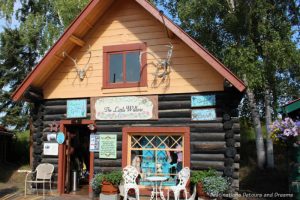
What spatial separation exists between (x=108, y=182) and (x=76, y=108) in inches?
106

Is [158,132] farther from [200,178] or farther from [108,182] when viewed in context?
[108,182]

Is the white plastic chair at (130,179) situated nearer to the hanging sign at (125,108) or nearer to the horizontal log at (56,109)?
the hanging sign at (125,108)

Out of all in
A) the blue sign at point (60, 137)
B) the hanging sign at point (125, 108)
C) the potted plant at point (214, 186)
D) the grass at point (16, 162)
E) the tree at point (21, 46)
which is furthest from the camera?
the tree at point (21, 46)

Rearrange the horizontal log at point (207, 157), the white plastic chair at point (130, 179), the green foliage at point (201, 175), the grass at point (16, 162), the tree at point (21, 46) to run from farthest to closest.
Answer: the tree at point (21, 46), the grass at point (16, 162), the horizontal log at point (207, 157), the white plastic chair at point (130, 179), the green foliage at point (201, 175)

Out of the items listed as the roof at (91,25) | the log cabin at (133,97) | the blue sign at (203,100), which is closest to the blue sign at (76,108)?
the log cabin at (133,97)

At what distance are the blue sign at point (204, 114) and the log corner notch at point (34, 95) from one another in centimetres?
512

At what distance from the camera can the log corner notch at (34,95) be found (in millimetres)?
10859

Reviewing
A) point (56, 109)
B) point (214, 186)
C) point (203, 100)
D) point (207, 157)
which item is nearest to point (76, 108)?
point (56, 109)

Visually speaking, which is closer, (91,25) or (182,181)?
(182,181)

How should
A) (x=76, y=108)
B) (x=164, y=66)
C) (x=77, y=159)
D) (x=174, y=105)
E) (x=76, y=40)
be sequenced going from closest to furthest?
(x=174, y=105) < (x=164, y=66) < (x=76, y=40) < (x=76, y=108) < (x=77, y=159)

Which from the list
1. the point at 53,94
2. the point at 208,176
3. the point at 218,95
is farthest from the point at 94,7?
the point at 208,176

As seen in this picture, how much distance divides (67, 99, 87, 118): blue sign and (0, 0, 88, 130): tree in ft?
32.4

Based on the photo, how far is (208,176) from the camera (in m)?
8.88

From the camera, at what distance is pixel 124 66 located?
10445 mm
